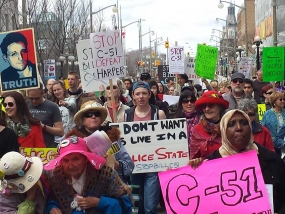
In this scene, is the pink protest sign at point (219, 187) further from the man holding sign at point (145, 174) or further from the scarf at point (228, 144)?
the man holding sign at point (145, 174)

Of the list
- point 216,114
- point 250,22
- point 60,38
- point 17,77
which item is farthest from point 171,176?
point 250,22

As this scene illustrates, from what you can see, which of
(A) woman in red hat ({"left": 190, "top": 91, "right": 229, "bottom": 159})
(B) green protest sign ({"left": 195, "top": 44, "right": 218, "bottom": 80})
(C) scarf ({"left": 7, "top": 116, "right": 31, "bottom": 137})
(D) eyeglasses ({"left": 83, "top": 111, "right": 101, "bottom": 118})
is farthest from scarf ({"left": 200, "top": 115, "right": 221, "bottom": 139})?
(B) green protest sign ({"left": 195, "top": 44, "right": 218, "bottom": 80})

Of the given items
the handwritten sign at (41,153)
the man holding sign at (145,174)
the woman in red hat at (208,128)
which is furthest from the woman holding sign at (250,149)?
the handwritten sign at (41,153)

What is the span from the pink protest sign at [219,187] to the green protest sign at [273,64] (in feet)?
30.2

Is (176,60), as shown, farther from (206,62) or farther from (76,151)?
(76,151)

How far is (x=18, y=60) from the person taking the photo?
804 centimetres

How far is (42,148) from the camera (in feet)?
22.0

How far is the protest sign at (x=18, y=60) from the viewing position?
315 inches

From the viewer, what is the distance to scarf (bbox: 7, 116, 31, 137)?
21.5ft

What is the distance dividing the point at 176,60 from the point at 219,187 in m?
13.9

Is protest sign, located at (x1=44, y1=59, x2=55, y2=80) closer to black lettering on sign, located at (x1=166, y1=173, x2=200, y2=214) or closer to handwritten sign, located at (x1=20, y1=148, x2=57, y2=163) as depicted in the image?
handwritten sign, located at (x1=20, y1=148, x2=57, y2=163)

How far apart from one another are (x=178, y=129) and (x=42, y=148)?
165 cm

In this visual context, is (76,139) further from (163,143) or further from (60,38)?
(60,38)

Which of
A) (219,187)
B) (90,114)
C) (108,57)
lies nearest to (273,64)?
(108,57)
